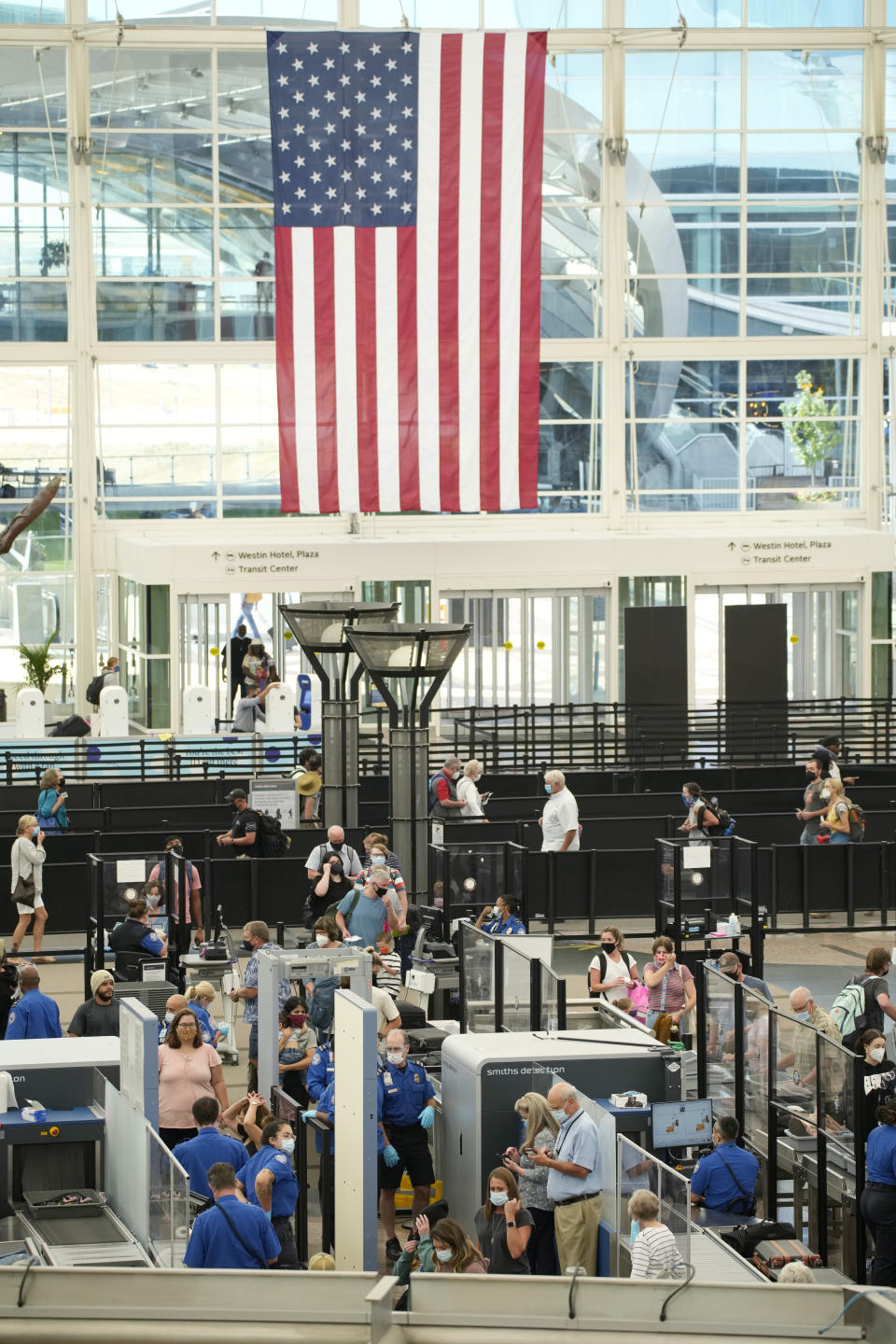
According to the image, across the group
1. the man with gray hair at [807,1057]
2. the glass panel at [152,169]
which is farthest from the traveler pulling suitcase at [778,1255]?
the glass panel at [152,169]

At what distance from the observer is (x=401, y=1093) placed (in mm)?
11664

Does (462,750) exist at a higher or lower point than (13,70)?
lower

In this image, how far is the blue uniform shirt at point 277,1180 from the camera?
1048cm

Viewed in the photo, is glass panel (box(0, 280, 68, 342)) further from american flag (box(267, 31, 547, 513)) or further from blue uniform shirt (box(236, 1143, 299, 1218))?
blue uniform shirt (box(236, 1143, 299, 1218))

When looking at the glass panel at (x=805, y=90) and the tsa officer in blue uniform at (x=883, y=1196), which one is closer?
the tsa officer in blue uniform at (x=883, y=1196)

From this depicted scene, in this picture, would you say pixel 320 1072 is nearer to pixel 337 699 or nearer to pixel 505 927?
pixel 505 927

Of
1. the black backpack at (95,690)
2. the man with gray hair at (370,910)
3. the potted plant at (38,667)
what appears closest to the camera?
the man with gray hair at (370,910)

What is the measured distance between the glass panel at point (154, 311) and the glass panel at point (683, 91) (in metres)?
8.80

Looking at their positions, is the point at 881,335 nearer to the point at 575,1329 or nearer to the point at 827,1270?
the point at 827,1270

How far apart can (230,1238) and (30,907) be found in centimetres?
1101

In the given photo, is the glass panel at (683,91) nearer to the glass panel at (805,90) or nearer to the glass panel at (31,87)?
the glass panel at (805,90)

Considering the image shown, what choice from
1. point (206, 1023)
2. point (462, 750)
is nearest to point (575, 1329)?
point (206, 1023)

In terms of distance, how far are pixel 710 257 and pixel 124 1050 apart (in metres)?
29.4

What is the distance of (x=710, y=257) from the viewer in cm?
3762
